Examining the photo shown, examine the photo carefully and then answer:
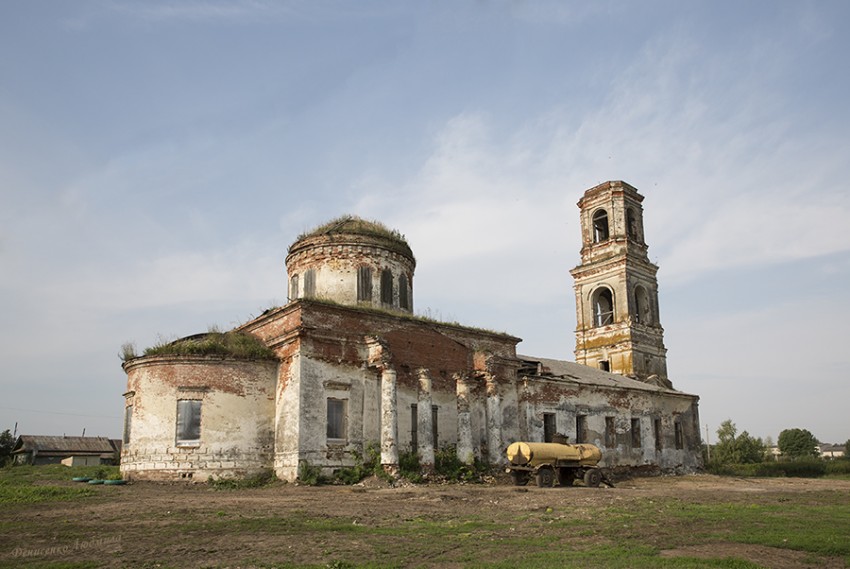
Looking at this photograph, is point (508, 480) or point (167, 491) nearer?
point (167, 491)

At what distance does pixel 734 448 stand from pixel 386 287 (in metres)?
47.5

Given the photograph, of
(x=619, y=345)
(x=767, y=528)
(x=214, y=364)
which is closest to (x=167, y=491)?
(x=214, y=364)

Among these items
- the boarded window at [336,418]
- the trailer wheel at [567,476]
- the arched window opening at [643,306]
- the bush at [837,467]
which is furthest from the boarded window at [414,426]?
the bush at [837,467]

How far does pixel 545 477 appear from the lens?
71.9 feet

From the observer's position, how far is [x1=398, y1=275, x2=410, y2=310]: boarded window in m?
27.9

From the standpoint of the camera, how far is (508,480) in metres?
24.1

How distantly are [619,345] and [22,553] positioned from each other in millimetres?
34131

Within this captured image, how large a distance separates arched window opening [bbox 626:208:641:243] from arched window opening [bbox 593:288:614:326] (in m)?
3.51

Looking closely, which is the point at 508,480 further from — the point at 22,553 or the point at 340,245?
the point at 22,553

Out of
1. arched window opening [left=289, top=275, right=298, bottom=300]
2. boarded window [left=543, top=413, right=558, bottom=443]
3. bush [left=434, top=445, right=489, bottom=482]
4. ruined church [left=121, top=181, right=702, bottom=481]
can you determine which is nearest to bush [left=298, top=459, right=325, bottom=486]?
ruined church [left=121, top=181, right=702, bottom=481]

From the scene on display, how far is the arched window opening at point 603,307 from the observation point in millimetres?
41062

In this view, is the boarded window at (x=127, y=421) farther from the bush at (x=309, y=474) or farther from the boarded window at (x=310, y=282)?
the boarded window at (x=310, y=282)

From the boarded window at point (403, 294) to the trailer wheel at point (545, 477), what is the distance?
893cm

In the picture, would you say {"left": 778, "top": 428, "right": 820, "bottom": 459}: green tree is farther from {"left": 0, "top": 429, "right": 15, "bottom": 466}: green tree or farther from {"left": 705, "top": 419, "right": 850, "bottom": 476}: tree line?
{"left": 0, "top": 429, "right": 15, "bottom": 466}: green tree
